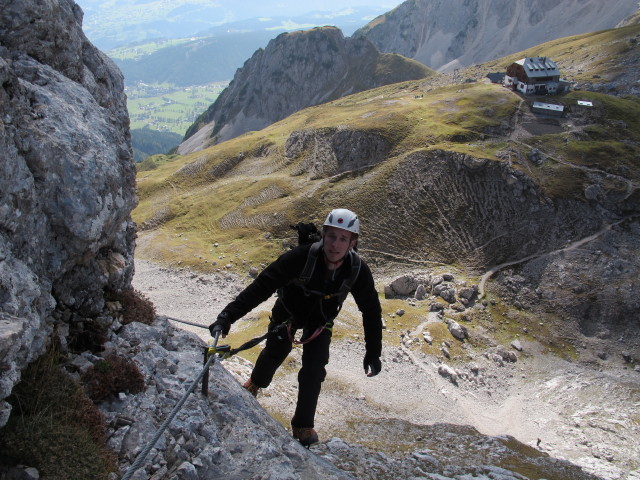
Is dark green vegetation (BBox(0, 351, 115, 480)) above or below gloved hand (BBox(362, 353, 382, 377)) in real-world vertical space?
above

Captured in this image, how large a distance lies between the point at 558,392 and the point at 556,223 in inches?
1177

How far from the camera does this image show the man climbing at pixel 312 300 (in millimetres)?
10930

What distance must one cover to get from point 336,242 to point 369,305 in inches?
94.8

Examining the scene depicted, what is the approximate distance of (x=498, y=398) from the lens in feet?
133

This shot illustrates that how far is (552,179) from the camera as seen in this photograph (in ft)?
223

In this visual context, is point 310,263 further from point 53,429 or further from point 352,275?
point 53,429

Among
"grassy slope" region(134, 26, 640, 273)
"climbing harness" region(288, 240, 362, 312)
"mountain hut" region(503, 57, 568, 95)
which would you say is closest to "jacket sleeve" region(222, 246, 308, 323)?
Answer: "climbing harness" region(288, 240, 362, 312)

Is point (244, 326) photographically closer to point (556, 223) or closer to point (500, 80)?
point (556, 223)

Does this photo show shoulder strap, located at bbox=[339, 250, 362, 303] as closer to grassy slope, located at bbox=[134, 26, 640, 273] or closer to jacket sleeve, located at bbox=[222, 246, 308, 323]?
jacket sleeve, located at bbox=[222, 246, 308, 323]

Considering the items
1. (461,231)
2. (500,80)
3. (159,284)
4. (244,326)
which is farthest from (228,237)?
(500,80)

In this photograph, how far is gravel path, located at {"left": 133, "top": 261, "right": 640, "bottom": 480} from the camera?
2938 cm

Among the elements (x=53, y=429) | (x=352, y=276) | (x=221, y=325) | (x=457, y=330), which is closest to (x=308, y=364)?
(x=352, y=276)

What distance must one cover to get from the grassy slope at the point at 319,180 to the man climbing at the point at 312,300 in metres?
53.0

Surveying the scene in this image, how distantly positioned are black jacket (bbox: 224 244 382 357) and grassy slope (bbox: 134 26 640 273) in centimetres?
5364
